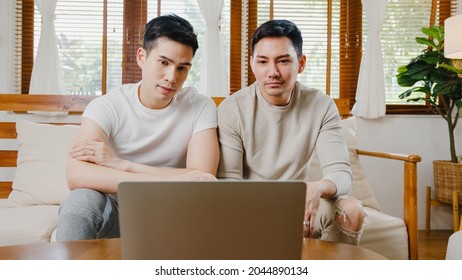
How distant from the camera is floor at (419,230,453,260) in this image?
2657 mm

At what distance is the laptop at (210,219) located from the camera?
693 mm

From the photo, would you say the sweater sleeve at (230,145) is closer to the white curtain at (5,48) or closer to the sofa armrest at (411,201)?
the sofa armrest at (411,201)

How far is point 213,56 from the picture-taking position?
326 cm

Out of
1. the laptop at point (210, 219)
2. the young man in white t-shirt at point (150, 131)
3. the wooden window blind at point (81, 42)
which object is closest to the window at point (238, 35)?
the wooden window blind at point (81, 42)

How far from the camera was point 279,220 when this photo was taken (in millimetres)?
730

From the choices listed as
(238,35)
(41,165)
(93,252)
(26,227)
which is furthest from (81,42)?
(93,252)

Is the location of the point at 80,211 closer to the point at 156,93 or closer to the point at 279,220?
the point at 156,93

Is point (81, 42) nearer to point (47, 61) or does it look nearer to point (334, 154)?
point (47, 61)

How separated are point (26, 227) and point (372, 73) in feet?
8.03

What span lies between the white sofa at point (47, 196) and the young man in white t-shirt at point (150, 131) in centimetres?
47

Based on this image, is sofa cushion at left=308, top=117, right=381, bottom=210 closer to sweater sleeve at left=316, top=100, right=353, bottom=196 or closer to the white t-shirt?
sweater sleeve at left=316, top=100, right=353, bottom=196

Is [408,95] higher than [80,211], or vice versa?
[408,95]

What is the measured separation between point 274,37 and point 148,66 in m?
0.45
